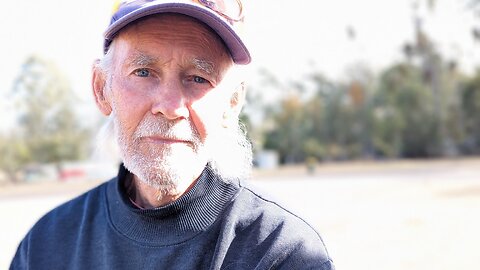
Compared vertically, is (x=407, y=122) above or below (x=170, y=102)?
below

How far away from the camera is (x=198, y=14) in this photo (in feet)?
5.53

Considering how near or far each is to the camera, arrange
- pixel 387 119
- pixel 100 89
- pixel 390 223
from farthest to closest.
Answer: pixel 387 119
pixel 390 223
pixel 100 89

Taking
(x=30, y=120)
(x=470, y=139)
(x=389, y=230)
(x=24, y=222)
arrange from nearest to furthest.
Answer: (x=389, y=230) → (x=24, y=222) → (x=470, y=139) → (x=30, y=120)

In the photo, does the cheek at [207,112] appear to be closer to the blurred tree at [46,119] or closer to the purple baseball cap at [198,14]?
the purple baseball cap at [198,14]

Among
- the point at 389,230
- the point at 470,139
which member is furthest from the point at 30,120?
the point at 389,230

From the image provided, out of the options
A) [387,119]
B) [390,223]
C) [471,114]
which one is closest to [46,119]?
[387,119]

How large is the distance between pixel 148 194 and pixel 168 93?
398mm

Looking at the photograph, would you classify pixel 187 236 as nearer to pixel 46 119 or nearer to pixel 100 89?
pixel 100 89

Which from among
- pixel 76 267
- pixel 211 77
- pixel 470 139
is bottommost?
pixel 470 139

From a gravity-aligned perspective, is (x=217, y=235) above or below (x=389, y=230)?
above

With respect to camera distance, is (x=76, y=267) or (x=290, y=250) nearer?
(x=290, y=250)

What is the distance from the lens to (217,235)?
5.48 ft

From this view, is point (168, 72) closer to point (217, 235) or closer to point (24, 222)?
point (217, 235)

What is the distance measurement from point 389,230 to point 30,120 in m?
48.0
